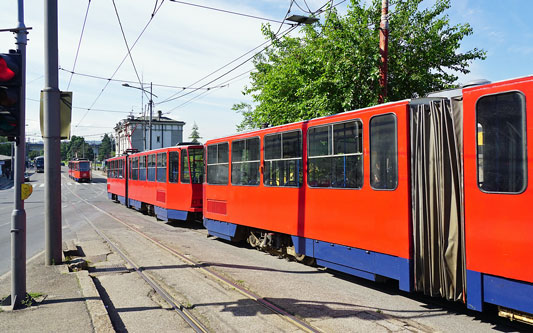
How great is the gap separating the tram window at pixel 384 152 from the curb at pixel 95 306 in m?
4.07

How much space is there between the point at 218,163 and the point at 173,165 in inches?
168

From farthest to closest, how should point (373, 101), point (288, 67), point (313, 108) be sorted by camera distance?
point (288, 67), point (313, 108), point (373, 101)

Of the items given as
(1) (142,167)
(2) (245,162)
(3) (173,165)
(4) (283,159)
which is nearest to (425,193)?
(4) (283,159)

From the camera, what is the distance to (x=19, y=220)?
591cm

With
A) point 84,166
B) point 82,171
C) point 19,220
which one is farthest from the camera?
point 84,166

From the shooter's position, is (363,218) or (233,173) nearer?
(363,218)

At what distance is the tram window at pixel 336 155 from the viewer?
6520 mm

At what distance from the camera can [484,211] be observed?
4758 millimetres

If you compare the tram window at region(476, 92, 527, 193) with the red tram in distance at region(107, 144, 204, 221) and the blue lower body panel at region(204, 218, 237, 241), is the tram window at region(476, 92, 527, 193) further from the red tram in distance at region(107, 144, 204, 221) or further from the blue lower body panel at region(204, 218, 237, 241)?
the red tram in distance at region(107, 144, 204, 221)

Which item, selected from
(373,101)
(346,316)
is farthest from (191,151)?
(346,316)

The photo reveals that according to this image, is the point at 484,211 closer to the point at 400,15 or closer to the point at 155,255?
the point at 155,255

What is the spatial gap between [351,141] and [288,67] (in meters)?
10.4

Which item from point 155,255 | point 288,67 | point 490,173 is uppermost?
point 288,67

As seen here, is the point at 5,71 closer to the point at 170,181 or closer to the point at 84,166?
the point at 170,181
